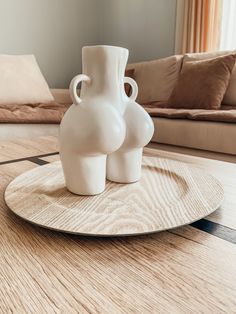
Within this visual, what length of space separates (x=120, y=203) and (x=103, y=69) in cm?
24

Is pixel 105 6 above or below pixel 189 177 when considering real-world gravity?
above

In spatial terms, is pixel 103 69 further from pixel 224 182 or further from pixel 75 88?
pixel 224 182

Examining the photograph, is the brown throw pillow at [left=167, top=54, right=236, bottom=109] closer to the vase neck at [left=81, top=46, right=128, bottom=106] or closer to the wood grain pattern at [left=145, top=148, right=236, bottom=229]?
the wood grain pattern at [left=145, top=148, right=236, bottom=229]

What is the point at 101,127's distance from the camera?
46 cm

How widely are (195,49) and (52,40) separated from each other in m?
1.78

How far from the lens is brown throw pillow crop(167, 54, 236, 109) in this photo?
6.66ft

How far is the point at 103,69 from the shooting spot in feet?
1.65

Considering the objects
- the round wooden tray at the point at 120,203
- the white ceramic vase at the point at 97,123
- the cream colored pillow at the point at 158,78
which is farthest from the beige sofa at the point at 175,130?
the white ceramic vase at the point at 97,123

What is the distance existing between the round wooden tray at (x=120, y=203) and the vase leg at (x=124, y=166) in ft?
0.05

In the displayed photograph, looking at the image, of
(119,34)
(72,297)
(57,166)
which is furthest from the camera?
(119,34)

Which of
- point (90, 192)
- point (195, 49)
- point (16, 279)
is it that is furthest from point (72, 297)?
point (195, 49)

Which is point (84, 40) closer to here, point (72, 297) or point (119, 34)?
point (119, 34)

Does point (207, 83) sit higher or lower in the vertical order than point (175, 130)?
higher

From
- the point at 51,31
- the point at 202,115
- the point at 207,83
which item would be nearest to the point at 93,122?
the point at 202,115
